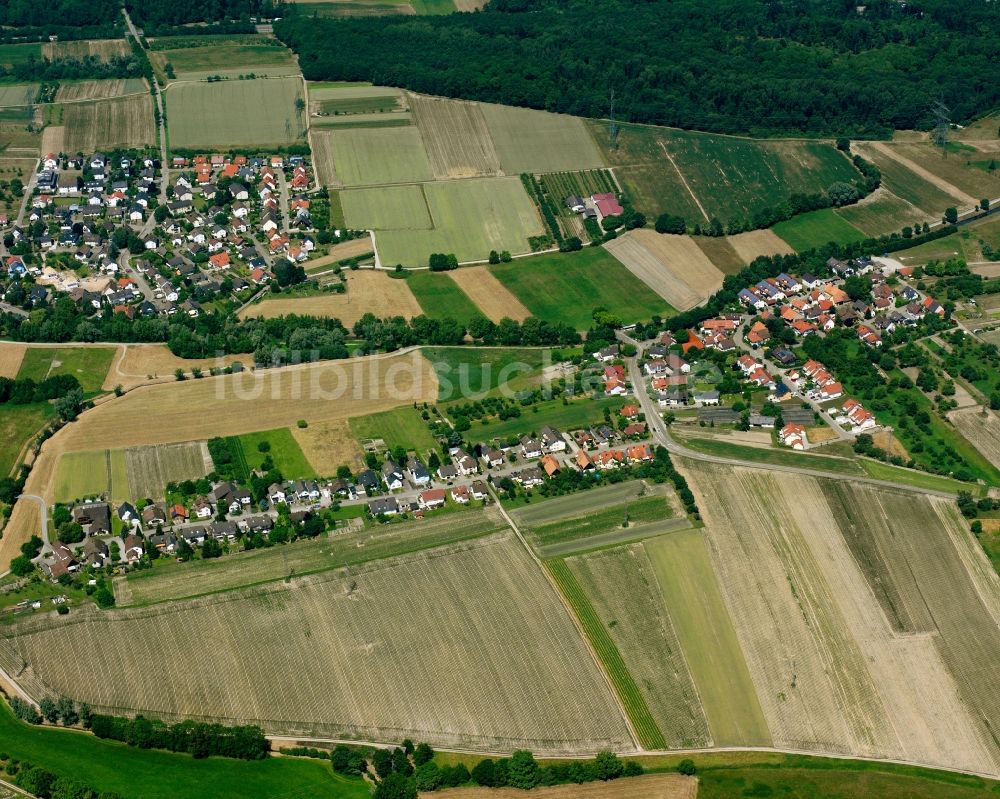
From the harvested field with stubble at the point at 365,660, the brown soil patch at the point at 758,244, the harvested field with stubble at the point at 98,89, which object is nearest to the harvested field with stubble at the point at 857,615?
the harvested field with stubble at the point at 365,660

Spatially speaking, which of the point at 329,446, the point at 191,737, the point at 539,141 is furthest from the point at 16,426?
the point at 539,141

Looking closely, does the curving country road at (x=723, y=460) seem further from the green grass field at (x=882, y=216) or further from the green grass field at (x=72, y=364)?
the green grass field at (x=72, y=364)

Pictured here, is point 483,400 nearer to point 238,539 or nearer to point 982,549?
point 238,539

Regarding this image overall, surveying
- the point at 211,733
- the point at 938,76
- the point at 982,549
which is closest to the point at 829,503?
the point at 982,549

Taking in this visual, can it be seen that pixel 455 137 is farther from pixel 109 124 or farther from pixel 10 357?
pixel 10 357

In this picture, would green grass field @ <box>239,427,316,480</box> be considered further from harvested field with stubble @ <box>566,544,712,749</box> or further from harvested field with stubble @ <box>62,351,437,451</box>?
harvested field with stubble @ <box>566,544,712,749</box>

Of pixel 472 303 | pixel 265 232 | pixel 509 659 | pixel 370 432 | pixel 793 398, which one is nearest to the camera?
pixel 509 659
